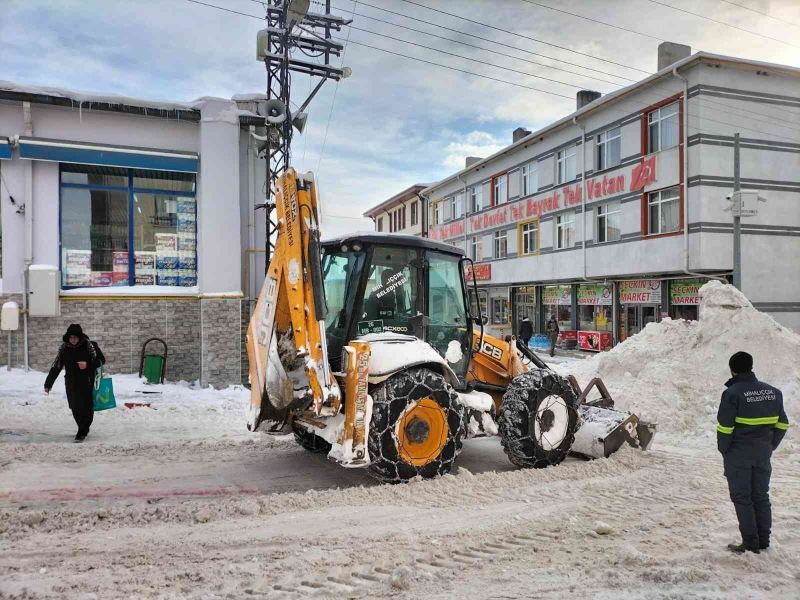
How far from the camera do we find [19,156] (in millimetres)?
11609

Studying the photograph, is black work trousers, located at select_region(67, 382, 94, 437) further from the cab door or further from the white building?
the cab door

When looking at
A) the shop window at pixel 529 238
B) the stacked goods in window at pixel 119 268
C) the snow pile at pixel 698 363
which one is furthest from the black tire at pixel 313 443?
the shop window at pixel 529 238

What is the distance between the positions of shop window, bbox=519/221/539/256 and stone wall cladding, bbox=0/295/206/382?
67.3 ft

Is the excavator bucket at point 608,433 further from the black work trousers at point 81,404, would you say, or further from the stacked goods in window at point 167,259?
the stacked goods in window at point 167,259

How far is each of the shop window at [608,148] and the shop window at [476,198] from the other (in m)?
10.6

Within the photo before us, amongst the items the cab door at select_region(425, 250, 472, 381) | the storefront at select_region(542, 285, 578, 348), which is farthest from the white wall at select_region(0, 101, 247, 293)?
the storefront at select_region(542, 285, 578, 348)

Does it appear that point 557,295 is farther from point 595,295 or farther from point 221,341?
point 221,341

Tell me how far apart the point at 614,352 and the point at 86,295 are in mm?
10495

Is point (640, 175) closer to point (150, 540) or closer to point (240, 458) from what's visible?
point (240, 458)

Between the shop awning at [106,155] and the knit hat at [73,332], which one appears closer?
the knit hat at [73,332]

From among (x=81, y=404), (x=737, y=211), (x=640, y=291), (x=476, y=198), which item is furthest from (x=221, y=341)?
(x=476, y=198)

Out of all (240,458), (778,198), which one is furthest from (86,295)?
(778,198)

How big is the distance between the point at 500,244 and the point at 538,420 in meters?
27.2

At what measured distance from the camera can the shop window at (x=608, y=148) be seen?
24.0 meters
